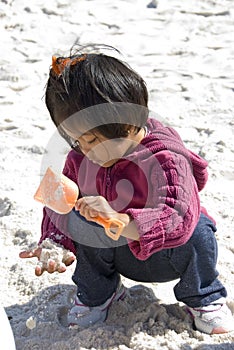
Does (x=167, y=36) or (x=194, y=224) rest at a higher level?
(x=194, y=224)

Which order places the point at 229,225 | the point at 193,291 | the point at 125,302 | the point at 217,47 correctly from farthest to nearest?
1. the point at 217,47
2. the point at 229,225
3. the point at 125,302
4. the point at 193,291

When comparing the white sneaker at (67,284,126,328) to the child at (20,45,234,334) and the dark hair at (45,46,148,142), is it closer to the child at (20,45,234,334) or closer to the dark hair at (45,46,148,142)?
the child at (20,45,234,334)

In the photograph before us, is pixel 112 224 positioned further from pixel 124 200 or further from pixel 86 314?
pixel 86 314

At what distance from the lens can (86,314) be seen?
161 centimetres

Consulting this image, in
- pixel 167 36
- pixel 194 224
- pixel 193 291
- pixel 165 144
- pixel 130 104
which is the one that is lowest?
pixel 167 36

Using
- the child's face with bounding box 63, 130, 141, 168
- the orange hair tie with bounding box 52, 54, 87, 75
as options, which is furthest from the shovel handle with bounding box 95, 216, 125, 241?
the orange hair tie with bounding box 52, 54, 87, 75

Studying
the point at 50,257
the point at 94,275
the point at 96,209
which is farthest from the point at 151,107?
the point at 96,209

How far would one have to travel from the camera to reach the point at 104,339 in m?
1.53

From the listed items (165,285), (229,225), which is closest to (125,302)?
(165,285)

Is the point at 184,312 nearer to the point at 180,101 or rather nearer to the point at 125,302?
the point at 125,302

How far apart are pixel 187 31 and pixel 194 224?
2422 millimetres

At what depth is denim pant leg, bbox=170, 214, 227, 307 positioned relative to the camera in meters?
1.49

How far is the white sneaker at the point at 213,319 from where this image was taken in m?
1.55

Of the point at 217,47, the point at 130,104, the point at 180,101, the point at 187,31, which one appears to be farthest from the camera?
the point at 187,31
